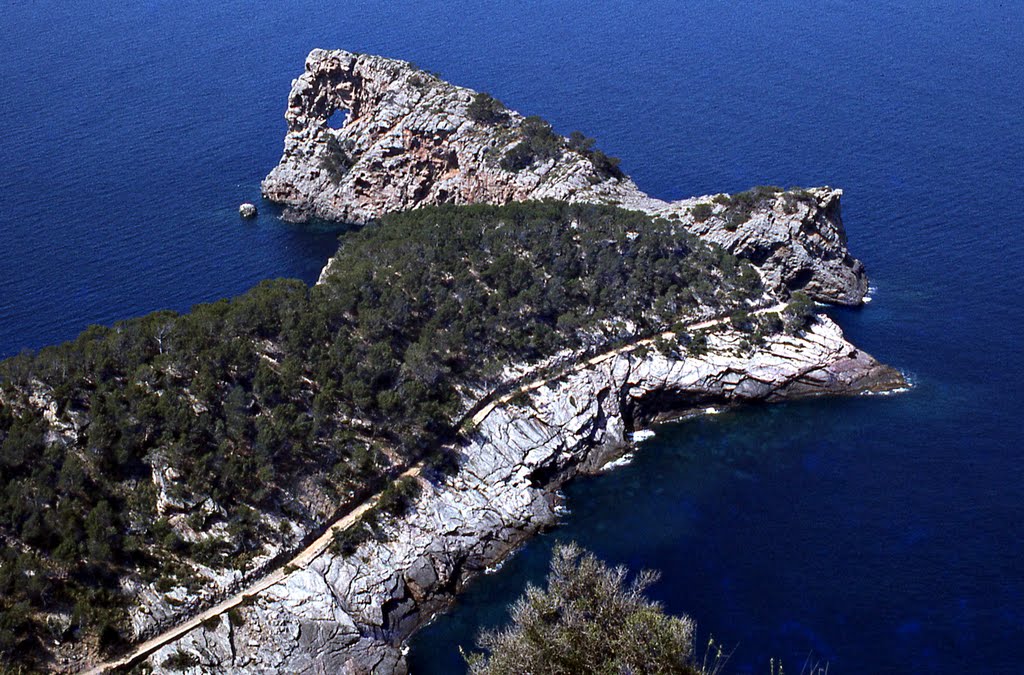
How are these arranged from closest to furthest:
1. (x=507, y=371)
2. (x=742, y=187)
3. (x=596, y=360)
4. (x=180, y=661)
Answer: (x=180, y=661)
(x=507, y=371)
(x=596, y=360)
(x=742, y=187)

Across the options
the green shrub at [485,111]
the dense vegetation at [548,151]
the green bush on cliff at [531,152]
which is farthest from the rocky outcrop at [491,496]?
the green shrub at [485,111]

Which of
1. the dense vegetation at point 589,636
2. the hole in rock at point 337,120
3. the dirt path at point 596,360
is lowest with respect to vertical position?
the dirt path at point 596,360

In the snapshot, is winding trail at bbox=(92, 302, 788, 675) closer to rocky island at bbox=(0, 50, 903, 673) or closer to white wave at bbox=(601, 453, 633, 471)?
rocky island at bbox=(0, 50, 903, 673)

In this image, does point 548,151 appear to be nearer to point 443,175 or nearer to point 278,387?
point 443,175

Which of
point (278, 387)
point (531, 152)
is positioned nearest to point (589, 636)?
point (278, 387)

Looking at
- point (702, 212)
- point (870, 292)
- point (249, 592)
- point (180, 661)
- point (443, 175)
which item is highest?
point (702, 212)

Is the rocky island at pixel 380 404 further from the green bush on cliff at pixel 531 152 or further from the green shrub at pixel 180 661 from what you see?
the green bush on cliff at pixel 531 152

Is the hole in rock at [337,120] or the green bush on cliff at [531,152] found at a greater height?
the green bush on cliff at [531,152]

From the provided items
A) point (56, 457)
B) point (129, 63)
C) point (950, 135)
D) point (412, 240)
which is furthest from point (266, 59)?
point (56, 457)
